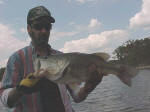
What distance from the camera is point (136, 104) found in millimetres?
21156

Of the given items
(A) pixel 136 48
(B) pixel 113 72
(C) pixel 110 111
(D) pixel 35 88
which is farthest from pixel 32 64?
(A) pixel 136 48

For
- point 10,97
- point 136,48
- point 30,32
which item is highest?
point 136,48

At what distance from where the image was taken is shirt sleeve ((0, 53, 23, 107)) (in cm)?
350

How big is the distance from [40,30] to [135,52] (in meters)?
121

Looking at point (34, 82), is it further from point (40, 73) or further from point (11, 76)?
point (11, 76)

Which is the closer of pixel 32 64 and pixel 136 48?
pixel 32 64

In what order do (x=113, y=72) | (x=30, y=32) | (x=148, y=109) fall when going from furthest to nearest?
(x=148, y=109), (x=30, y=32), (x=113, y=72)

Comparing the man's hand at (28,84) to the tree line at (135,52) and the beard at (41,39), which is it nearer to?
the beard at (41,39)

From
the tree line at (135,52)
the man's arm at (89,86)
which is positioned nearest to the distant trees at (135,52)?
the tree line at (135,52)

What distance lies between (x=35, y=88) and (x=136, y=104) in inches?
753

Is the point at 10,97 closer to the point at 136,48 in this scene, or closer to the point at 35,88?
the point at 35,88

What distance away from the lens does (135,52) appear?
4761 inches

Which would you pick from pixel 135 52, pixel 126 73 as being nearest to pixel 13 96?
pixel 126 73

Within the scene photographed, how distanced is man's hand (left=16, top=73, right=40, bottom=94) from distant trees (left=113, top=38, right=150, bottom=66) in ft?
376
